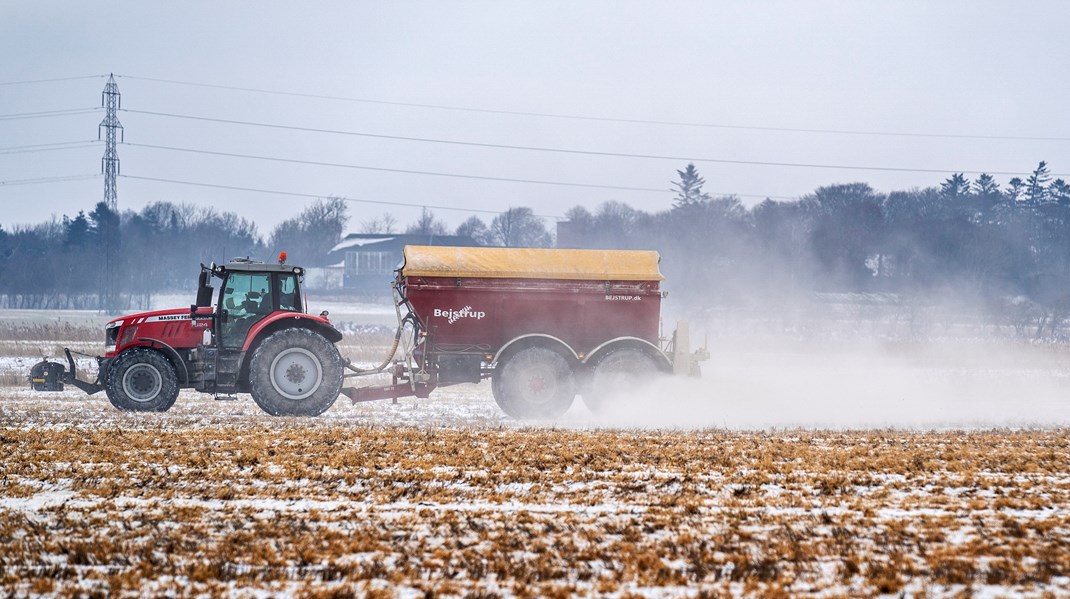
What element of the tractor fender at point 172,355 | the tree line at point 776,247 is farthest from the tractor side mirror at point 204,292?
the tree line at point 776,247

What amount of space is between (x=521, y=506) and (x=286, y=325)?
8.23 m

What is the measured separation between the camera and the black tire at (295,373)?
1596 cm

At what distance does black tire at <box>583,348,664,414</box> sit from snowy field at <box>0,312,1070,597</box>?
0.85 m

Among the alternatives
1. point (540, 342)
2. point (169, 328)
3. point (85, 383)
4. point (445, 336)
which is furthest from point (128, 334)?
point (540, 342)

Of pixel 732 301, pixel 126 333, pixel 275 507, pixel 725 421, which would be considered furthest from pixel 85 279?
pixel 275 507

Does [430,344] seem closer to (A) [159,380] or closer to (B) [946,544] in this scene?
(A) [159,380]

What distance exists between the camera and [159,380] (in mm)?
16281

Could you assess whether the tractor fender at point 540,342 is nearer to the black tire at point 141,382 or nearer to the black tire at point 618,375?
the black tire at point 618,375

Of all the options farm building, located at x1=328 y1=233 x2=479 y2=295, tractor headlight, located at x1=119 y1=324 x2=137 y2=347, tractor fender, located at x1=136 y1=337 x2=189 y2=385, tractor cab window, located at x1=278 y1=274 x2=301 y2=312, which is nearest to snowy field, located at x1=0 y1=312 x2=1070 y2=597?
tractor fender, located at x1=136 y1=337 x2=189 y2=385

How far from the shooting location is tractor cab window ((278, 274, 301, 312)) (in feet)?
54.6

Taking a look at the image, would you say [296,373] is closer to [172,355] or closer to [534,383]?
[172,355]

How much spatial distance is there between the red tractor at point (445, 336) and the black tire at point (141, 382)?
0.05 feet

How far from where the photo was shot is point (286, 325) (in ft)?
53.4

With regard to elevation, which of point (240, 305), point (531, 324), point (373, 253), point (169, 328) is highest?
point (373, 253)
